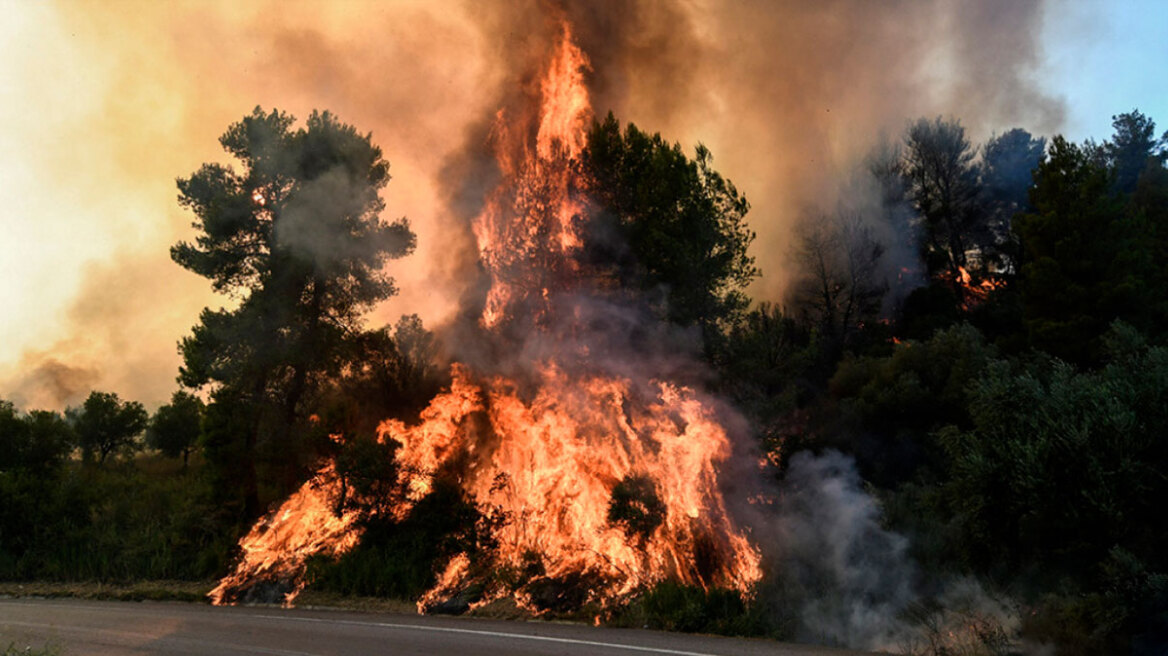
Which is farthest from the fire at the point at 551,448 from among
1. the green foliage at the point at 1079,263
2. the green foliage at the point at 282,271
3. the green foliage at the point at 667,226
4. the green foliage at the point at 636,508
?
the green foliage at the point at 1079,263

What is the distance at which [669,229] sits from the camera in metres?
24.7

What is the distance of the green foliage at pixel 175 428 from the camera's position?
44.4 meters

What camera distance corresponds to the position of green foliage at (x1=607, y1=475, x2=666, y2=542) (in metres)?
15.9

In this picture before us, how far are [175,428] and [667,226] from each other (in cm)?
3580

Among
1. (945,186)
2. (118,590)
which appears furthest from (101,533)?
(945,186)

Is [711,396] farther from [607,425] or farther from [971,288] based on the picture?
[971,288]

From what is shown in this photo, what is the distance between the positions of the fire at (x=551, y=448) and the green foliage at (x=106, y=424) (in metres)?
30.7

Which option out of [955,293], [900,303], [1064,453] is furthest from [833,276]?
[1064,453]

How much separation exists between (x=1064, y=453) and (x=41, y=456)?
3190 centimetres

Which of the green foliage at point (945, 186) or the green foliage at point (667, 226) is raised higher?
the green foliage at point (945, 186)

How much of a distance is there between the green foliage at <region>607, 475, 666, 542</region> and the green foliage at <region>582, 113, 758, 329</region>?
27.1 ft

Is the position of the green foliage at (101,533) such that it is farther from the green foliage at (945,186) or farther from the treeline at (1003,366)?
the green foliage at (945,186)

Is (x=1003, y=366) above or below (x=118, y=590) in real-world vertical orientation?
above

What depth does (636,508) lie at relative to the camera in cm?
1606
